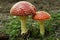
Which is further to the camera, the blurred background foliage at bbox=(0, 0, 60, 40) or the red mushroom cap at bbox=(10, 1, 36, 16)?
the blurred background foliage at bbox=(0, 0, 60, 40)

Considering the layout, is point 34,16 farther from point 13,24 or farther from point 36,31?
point 13,24

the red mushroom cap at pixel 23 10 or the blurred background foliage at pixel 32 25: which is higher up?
the red mushroom cap at pixel 23 10

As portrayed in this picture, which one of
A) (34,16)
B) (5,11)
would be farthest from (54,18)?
(5,11)

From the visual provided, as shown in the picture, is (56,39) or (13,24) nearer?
Result: (56,39)

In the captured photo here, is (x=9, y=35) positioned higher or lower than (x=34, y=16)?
lower

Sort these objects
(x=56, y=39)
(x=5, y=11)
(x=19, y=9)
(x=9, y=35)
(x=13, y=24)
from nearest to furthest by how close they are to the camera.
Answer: (x=19, y=9) < (x=56, y=39) < (x=9, y=35) < (x=13, y=24) < (x=5, y=11)

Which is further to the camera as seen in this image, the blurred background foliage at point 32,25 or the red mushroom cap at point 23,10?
the blurred background foliage at point 32,25

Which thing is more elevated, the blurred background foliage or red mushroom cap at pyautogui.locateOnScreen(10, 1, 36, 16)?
red mushroom cap at pyautogui.locateOnScreen(10, 1, 36, 16)

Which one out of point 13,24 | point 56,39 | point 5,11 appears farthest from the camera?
point 5,11

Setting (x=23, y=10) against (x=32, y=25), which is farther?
(x=32, y=25)

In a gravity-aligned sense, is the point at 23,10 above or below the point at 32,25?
above
